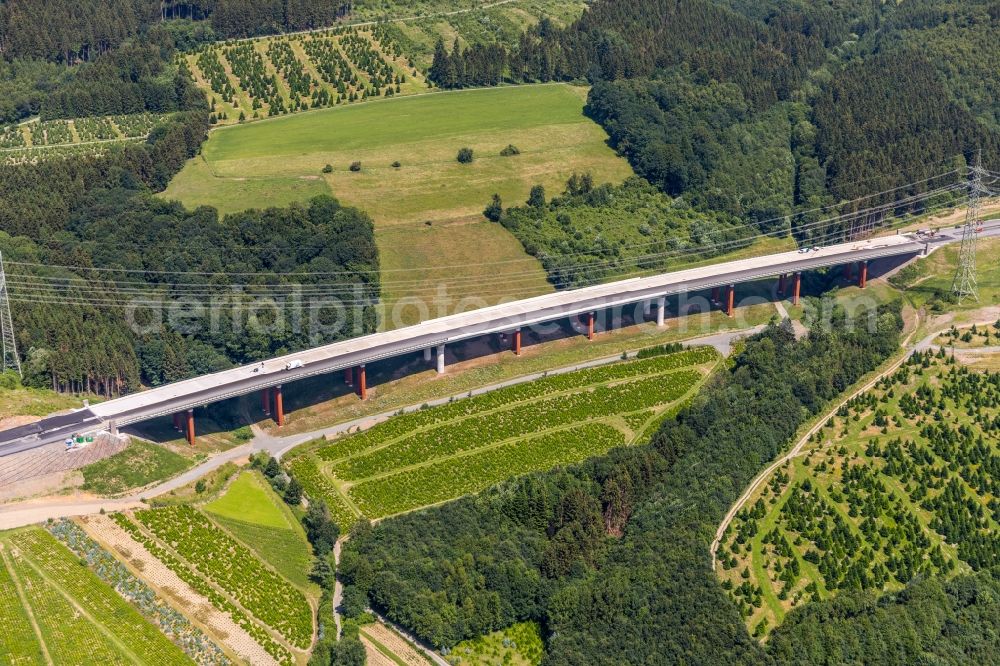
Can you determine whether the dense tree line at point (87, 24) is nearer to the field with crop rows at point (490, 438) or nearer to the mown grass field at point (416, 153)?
the mown grass field at point (416, 153)

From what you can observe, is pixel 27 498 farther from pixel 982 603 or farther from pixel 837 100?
pixel 837 100

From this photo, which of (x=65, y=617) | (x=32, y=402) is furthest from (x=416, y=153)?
(x=65, y=617)

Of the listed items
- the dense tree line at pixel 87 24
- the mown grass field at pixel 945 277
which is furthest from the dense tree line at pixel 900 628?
the dense tree line at pixel 87 24

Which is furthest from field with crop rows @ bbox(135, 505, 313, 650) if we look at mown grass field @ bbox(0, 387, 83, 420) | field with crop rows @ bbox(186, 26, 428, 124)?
field with crop rows @ bbox(186, 26, 428, 124)

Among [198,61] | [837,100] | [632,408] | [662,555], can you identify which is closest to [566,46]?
[837,100]

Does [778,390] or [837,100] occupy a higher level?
[837,100]
